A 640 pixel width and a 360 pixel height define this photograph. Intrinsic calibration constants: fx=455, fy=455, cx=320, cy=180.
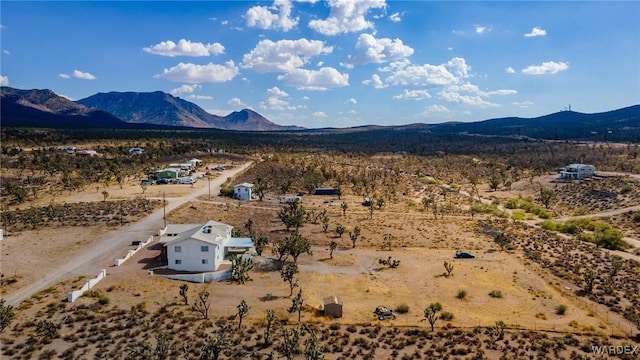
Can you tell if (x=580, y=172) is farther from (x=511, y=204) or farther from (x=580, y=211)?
(x=511, y=204)

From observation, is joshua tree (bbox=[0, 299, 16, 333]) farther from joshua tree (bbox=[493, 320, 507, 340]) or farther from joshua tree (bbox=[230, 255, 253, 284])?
joshua tree (bbox=[493, 320, 507, 340])

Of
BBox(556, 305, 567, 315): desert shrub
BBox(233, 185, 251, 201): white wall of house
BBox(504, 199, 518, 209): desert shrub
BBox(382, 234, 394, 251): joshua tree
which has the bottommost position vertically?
BBox(556, 305, 567, 315): desert shrub

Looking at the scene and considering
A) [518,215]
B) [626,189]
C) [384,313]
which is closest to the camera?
[384,313]

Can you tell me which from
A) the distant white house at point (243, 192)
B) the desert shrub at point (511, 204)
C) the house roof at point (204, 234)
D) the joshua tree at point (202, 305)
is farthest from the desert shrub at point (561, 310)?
the distant white house at point (243, 192)

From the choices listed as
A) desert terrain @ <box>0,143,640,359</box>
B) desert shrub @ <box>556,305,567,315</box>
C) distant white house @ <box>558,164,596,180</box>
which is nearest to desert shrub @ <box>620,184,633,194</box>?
desert terrain @ <box>0,143,640,359</box>

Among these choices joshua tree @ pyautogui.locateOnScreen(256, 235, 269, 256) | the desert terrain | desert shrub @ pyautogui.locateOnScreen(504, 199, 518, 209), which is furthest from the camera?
desert shrub @ pyautogui.locateOnScreen(504, 199, 518, 209)

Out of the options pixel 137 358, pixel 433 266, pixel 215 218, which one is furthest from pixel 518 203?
pixel 137 358

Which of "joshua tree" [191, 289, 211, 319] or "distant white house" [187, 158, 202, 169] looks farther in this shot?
"distant white house" [187, 158, 202, 169]

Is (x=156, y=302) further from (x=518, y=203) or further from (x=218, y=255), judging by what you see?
(x=518, y=203)

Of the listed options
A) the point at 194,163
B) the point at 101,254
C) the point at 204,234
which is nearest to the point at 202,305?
the point at 204,234
